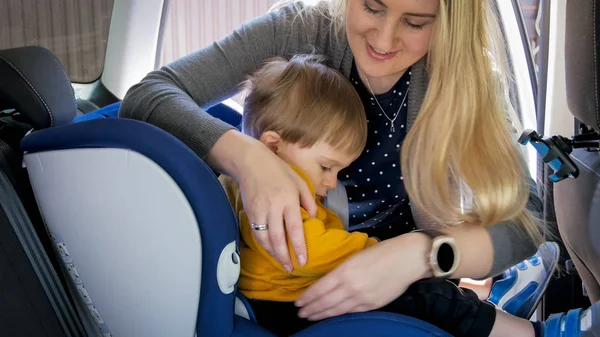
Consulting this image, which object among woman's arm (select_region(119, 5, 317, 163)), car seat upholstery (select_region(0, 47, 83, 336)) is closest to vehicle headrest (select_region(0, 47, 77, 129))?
car seat upholstery (select_region(0, 47, 83, 336))

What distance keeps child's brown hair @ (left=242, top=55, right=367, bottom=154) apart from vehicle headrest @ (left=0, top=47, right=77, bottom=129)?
0.38 m

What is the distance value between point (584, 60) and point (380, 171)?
523mm

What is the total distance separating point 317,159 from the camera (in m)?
1.39

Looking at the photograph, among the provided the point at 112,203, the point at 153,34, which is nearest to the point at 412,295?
the point at 112,203

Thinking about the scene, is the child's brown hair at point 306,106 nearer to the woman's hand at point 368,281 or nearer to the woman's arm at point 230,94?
the woman's arm at point 230,94

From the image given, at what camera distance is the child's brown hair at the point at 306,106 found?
4.52 ft

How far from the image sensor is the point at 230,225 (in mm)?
1157

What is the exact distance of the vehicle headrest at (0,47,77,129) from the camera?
1256 mm

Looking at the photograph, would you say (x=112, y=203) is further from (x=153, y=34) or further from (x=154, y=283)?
(x=153, y=34)

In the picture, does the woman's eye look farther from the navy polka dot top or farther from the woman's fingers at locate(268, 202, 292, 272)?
the woman's fingers at locate(268, 202, 292, 272)

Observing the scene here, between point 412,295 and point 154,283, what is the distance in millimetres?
461

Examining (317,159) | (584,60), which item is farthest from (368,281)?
(584,60)

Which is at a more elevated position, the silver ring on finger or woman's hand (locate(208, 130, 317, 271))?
woman's hand (locate(208, 130, 317, 271))

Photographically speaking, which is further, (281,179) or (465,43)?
(465,43)
